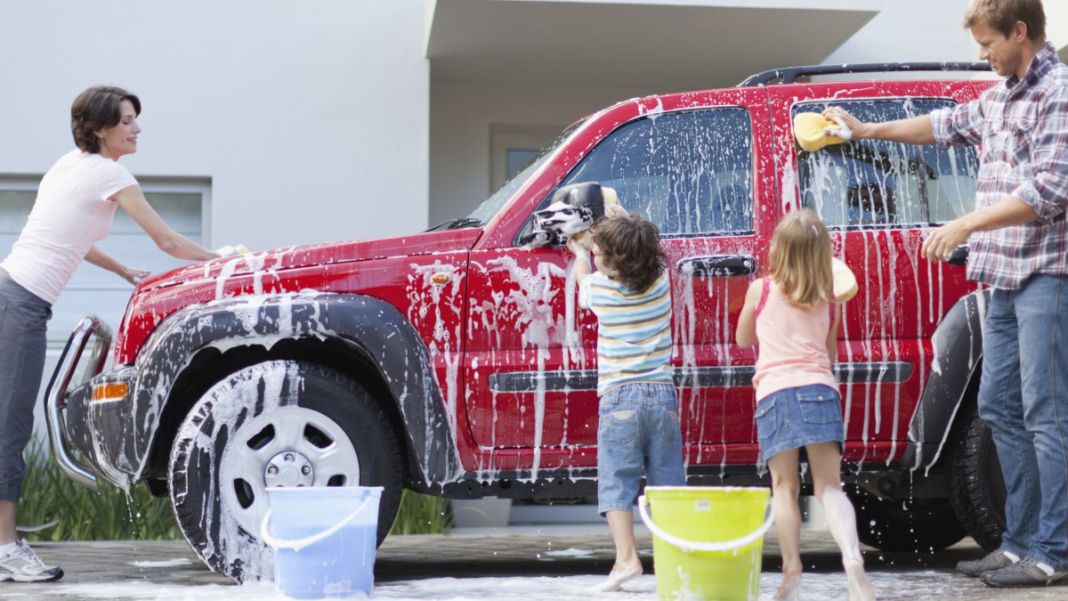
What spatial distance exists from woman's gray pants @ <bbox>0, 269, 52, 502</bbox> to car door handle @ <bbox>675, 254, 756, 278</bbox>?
2.42 meters

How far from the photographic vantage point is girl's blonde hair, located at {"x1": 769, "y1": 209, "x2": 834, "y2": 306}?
14.5ft

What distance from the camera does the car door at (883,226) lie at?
5062 millimetres

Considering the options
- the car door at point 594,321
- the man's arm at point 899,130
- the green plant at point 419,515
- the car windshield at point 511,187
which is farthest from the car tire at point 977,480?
the green plant at point 419,515

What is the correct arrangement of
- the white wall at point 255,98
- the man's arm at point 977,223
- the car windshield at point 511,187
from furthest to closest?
the white wall at point 255,98 → the car windshield at point 511,187 → the man's arm at point 977,223

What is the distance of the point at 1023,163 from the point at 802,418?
119 centimetres

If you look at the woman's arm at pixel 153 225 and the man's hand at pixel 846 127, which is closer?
the man's hand at pixel 846 127

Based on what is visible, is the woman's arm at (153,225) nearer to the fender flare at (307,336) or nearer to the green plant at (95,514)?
the fender flare at (307,336)

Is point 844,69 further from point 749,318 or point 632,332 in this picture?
point 632,332

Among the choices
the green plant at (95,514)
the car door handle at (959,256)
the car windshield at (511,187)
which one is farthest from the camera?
the green plant at (95,514)

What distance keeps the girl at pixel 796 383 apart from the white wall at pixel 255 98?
500 centimetres

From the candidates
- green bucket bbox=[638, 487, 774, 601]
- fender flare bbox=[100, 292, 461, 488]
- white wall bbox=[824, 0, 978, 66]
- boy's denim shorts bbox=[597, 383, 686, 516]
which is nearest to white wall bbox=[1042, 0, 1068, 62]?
white wall bbox=[824, 0, 978, 66]

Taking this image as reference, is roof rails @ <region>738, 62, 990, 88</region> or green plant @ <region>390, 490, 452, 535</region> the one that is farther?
green plant @ <region>390, 490, 452, 535</region>

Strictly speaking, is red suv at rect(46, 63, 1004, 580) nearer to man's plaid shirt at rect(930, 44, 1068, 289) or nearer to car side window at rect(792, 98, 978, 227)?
car side window at rect(792, 98, 978, 227)

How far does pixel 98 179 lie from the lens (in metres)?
5.44
